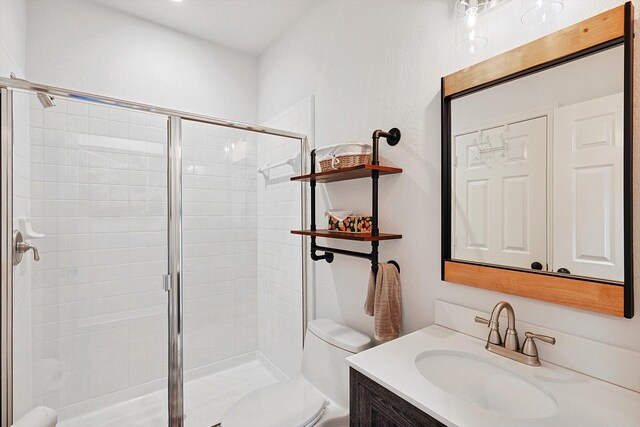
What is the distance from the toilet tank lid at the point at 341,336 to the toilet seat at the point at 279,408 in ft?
0.78

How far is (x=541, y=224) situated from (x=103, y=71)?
2.51 meters

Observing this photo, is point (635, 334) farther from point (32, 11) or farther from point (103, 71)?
point (32, 11)

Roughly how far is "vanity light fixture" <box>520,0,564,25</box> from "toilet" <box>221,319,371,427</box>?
1319 mm

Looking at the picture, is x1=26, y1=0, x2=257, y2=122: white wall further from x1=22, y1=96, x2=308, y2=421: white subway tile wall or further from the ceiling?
x1=22, y1=96, x2=308, y2=421: white subway tile wall

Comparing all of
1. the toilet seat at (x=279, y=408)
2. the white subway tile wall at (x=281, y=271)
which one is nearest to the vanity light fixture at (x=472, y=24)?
the white subway tile wall at (x=281, y=271)

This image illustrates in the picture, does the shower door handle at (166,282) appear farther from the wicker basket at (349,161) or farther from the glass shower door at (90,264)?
the wicker basket at (349,161)

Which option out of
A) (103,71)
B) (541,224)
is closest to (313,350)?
(541,224)

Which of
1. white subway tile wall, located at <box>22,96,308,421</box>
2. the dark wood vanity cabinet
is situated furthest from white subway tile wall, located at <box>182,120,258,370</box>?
the dark wood vanity cabinet

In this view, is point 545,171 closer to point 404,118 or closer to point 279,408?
point 404,118

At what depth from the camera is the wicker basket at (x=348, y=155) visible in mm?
1388

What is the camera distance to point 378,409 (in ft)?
2.87

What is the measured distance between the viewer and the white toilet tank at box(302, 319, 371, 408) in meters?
1.32

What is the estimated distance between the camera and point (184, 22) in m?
2.12

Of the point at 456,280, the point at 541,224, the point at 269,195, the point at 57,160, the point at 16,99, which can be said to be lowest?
the point at 456,280
